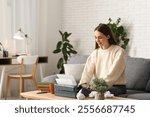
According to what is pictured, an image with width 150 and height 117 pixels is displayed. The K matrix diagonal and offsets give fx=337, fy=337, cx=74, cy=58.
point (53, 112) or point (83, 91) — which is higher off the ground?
point (53, 112)

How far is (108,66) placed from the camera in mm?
3549

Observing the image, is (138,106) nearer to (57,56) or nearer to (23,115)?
(23,115)

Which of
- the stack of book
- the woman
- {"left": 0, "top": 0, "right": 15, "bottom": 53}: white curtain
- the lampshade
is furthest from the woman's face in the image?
{"left": 0, "top": 0, "right": 15, "bottom": 53}: white curtain

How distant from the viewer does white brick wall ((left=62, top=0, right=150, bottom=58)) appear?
504 centimetres

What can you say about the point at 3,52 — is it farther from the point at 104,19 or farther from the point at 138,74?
the point at 138,74

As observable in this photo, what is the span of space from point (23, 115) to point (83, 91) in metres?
1.84

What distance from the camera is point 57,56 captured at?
664 cm

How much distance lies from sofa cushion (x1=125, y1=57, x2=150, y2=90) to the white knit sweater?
61 centimetres

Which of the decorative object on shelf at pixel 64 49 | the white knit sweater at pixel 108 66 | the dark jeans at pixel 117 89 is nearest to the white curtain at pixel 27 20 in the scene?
the decorative object on shelf at pixel 64 49

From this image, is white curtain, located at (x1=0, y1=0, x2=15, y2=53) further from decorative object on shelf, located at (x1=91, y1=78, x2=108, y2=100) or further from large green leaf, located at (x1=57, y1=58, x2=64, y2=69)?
decorative object on shelf, located at (x1=91, y1=78, x2=108, y2=100)

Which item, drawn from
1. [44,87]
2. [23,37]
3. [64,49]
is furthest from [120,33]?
[44,87]

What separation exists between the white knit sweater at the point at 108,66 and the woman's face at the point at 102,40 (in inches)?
1.9

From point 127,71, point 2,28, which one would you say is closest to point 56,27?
point 2,28

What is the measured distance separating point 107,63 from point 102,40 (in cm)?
25
